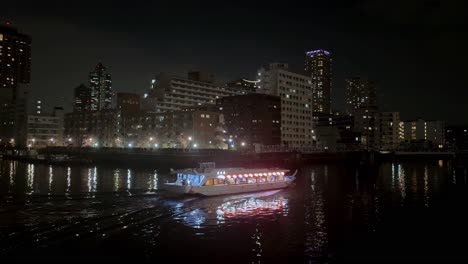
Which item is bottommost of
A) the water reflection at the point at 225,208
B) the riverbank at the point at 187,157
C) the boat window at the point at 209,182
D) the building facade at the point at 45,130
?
the water reflection at the point at 225,208

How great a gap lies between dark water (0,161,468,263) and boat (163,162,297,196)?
5.82 feet

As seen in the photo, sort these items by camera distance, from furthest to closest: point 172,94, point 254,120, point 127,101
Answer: point 127,101 < point 172,94 < point 254,120

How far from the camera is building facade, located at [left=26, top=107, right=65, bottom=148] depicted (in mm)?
182125

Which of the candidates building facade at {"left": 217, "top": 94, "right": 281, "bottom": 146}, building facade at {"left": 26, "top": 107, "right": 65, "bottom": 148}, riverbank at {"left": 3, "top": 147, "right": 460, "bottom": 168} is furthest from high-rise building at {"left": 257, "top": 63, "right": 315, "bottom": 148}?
building facade at {"left": 26, "top": 107, "right": 65, "bottom": 148}

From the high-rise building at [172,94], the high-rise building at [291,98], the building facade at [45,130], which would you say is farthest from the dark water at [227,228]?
the building facade at [45,130]

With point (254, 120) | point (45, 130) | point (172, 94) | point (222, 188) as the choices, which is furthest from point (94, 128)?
point (222, 188)

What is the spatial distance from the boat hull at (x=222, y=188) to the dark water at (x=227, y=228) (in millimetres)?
1500

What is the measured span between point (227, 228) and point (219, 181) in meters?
18.5

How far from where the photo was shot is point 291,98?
568 ft

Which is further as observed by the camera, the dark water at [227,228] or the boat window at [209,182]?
the boat window at [209,182]

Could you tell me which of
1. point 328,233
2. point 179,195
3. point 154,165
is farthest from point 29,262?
point 154,165

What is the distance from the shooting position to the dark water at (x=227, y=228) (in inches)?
971

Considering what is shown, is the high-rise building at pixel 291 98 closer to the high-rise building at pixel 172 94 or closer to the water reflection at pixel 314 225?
the high-rise building at pixel 172 94

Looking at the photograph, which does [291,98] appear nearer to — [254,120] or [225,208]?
[254,120]
